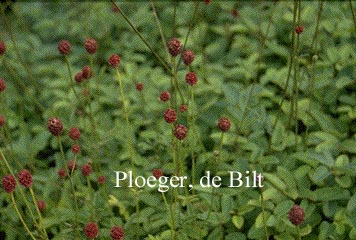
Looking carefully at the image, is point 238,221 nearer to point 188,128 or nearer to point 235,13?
point 188,128

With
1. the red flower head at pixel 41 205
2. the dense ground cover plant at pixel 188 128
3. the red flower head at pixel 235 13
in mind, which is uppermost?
the red flower head at pixel 235 13

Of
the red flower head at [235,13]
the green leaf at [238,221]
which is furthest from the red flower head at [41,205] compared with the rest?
the red flower head at [235,13]

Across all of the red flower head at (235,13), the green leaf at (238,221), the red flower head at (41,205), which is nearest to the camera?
the green leaf at (238,221)

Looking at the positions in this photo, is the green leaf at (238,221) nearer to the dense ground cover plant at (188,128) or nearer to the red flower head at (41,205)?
the dense ground cover plant at (188,128)

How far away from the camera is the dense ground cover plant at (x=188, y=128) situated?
6.05 feet

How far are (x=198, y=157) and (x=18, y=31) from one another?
5.60 ft

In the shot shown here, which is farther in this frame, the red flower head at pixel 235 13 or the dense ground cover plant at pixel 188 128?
the red flower head at pixel 235 13

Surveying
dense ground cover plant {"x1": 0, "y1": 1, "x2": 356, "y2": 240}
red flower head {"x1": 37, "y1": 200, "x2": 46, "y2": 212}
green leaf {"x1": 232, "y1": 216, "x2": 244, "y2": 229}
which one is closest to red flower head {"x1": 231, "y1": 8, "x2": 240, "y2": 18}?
dense ground cover plant {"x1": 0, "y1": 1, "x2": 356, "y2": 240}

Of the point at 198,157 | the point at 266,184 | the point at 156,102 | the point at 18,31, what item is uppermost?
the point at 18,31

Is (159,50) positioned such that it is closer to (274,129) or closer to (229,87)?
(229,87)

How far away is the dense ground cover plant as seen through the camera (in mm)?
1845

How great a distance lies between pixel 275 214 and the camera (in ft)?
5.98

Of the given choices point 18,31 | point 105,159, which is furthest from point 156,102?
point 18,31

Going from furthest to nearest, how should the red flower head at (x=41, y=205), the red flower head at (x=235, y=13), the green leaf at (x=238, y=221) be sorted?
the red flower head at (x=235, y=13) < the red flower head at (x=41, y=205) < the green leaf at (x=238, y=221)
